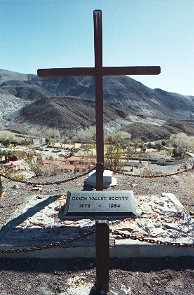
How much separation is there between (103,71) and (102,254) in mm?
3873

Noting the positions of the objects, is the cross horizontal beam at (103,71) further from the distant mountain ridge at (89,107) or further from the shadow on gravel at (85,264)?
the distant mountain ridge at (89,107)

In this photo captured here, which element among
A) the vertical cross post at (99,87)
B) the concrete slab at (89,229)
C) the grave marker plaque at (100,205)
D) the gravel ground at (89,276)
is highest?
the vertical cross post at (99,87)

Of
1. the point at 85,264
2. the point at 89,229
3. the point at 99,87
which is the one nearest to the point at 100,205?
the point at 89,229

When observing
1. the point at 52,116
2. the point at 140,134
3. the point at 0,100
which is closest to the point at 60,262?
the point at 140,134

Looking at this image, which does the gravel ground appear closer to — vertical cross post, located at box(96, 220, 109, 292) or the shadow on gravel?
the shadow on gravel

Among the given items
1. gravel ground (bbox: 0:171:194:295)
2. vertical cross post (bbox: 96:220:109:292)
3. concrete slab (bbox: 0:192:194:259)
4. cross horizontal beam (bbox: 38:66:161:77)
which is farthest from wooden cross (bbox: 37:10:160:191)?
Result: vertical cross post (bbox: 96:220:109:292)

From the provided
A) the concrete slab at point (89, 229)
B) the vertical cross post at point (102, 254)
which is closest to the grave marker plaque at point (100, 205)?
the concrete slab at point (89, 229)

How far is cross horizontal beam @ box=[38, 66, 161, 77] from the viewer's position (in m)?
6.15

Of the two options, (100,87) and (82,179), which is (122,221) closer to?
(100,87)

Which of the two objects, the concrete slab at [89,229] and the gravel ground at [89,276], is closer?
the gravel ground at [89,276]

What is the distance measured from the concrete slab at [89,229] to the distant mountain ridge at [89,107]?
46.8 m

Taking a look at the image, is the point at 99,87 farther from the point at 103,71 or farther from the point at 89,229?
the point at 89,229

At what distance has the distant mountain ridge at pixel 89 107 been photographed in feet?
192

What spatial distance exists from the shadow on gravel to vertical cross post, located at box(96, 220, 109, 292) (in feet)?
1.93
